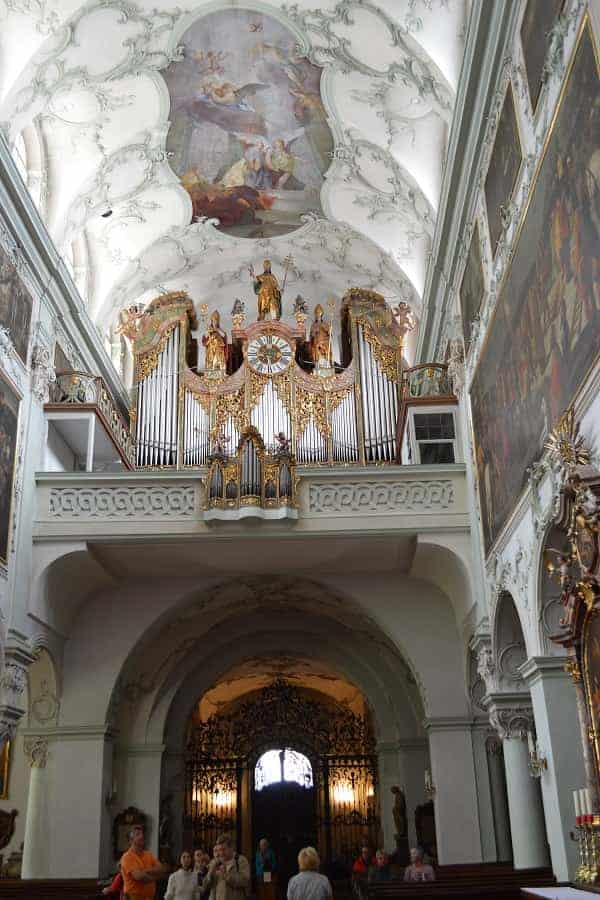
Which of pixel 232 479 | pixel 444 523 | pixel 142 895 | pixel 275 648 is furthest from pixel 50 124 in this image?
pixel 142 895

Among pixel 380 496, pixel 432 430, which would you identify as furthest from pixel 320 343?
pixel 380 496

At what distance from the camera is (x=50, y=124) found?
16.5 meters

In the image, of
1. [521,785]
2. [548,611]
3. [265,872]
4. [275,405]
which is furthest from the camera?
[275,405]

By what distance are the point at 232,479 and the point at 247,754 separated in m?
8.27

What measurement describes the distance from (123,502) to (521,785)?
24.3ft

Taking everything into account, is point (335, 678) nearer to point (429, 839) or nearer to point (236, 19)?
point (429, 839)

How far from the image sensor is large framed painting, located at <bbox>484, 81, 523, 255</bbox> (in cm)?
1139

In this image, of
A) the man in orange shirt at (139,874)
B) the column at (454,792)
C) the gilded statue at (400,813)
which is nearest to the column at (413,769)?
the gilded statue at (400,813)

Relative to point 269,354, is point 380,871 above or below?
below

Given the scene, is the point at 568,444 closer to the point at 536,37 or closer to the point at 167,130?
the point at 536,37

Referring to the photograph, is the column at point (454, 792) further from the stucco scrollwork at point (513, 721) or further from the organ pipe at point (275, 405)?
the organ pipe at point (275, 405)

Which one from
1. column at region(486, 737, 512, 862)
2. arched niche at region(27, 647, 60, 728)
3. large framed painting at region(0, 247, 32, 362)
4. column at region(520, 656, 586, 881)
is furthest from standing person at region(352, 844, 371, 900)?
large framed painting at region(0, 247, 32, 362)

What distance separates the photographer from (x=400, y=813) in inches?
732

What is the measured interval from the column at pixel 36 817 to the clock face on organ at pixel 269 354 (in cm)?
865
